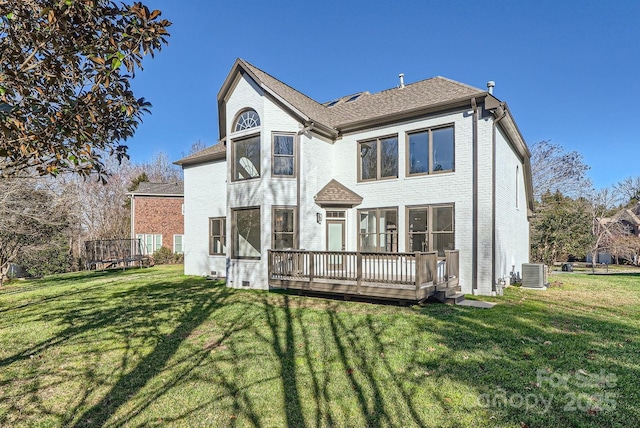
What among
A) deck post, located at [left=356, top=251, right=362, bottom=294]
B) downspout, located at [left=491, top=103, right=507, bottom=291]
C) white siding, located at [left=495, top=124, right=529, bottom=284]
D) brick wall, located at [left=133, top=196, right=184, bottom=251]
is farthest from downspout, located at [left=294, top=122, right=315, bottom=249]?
brick wall, located at [left=133, top=196, right=184, bottom=251]

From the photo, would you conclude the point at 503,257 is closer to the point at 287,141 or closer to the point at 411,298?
the point at 411,298

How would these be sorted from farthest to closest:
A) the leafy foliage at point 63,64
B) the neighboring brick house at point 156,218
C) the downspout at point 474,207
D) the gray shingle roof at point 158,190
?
1. the gray shingle roof at point 158,190
2. the neighboring brick house at point 156,218
3. the downspout at point 474,207
4. the leafy foliage at point 63,64

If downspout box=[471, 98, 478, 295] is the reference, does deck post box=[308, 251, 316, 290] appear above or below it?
below

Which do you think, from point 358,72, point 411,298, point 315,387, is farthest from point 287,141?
point 358,72

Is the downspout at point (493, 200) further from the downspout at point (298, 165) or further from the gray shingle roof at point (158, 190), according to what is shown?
the gray shingle roof at point (158, 190)

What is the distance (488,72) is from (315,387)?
1743cm

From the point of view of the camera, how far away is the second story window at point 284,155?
12.2m

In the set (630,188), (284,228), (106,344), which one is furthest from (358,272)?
(630,188)

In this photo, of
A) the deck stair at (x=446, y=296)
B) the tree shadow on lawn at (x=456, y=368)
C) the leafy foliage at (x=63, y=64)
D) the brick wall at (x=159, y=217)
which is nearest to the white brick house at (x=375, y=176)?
the deck stair at (x=446, y=296)

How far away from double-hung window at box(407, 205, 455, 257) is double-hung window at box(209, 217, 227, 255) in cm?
813

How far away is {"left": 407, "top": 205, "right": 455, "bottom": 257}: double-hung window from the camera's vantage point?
1105 cm

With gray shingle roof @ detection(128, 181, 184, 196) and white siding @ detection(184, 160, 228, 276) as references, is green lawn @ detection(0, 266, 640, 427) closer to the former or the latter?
white siding @ detection(184, 160, 228, 276)

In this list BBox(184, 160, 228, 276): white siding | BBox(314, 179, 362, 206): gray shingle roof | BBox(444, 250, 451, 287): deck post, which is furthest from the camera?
BBox(184, 160, 228, 276): white siding

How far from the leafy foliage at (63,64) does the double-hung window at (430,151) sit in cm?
937
